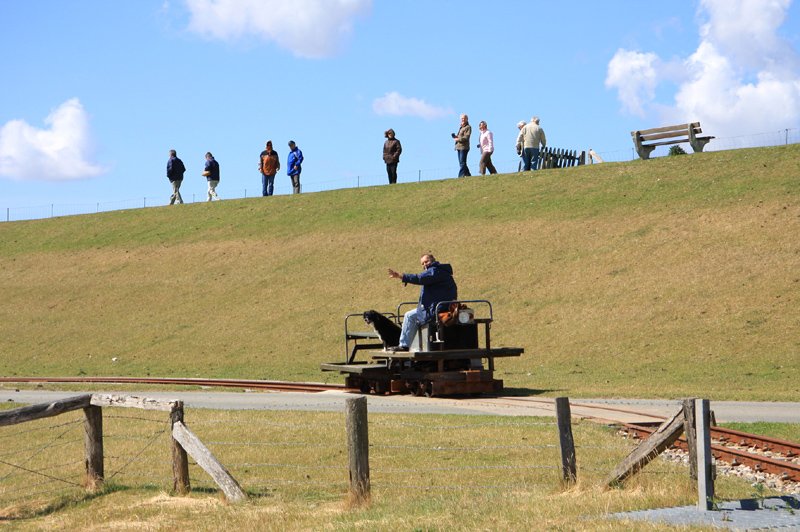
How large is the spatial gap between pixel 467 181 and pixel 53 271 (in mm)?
16322

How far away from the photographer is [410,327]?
1866 centimetres

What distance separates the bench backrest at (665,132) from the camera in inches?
1430

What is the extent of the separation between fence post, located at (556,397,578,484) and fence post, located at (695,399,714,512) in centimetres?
131

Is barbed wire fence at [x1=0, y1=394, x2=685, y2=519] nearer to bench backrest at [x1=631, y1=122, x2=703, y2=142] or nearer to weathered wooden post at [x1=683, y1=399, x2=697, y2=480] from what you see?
weathered wooden post at [x1=683, y1=399, x2=697, y2=480]

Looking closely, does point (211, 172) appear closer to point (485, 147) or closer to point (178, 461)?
point (485, 147)

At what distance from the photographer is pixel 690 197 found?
104 ft

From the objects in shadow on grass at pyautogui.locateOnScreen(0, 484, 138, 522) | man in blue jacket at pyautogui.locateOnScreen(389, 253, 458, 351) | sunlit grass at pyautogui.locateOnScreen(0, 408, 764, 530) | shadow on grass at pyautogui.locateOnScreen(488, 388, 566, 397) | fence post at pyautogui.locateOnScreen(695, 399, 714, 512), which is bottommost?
shadow on grass at pyautogui.locateOnScreen(0, 484, 138, 522)

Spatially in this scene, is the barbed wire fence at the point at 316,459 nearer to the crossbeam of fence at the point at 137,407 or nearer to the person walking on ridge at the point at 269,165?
the crossbeam of fence at the point at 137,407

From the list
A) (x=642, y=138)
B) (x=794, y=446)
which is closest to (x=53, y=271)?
(x=642, y=138)

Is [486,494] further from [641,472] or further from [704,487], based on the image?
[704,487]

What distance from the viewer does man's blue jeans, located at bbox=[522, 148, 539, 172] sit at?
39.2 m

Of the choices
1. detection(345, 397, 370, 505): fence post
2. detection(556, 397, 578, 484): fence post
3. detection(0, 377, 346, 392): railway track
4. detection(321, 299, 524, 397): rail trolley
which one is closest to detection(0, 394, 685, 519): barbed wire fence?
detection(556, 397, 578, 484): fence post

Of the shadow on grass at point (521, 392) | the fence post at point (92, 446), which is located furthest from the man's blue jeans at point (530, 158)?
the fence post at point (92, 446)

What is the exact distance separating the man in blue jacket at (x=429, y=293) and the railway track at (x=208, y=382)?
3.27 metres
